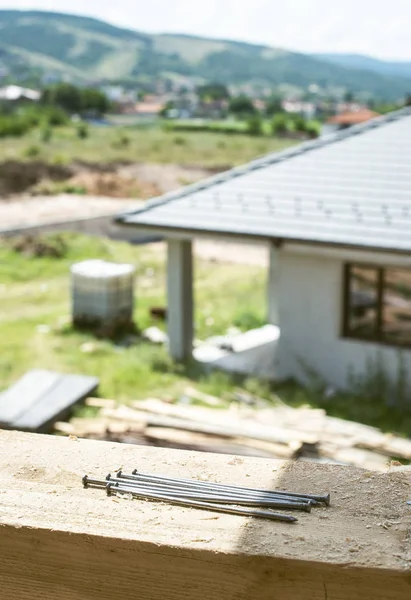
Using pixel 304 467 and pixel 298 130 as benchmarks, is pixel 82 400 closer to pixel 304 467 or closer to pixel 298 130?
pixel 304 467

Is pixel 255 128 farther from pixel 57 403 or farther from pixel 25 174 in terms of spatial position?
pixel 57 403

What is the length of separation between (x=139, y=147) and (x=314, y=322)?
190 ft

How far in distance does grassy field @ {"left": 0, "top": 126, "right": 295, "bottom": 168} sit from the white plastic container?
38.6m

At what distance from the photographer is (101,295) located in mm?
14891

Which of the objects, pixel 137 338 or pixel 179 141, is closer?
pixel 137 338

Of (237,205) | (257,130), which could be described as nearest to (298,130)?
(257,130)

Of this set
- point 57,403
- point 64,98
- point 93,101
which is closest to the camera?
point 57,403

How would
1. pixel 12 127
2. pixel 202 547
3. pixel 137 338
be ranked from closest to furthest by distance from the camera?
pixel 202 547 → pixel 137 338 → pixel 12 127

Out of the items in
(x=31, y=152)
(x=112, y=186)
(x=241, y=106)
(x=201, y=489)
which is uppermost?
(x=201, y=489)

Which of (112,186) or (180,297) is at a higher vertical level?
(180,297)

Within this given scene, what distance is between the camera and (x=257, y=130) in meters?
79.6

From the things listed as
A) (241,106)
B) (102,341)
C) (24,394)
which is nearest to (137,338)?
(102,341)

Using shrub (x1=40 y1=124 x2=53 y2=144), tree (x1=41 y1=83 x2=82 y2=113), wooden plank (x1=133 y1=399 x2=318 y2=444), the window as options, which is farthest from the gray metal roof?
tree (x1=41 y1=83 x2=82 y2=113)

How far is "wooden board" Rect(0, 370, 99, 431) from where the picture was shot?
9.59 metres
